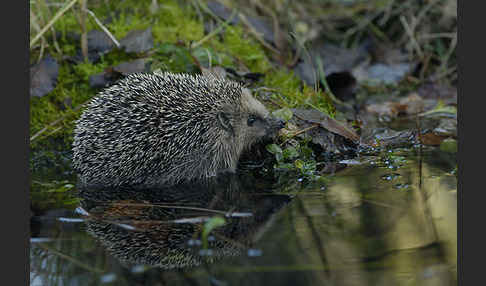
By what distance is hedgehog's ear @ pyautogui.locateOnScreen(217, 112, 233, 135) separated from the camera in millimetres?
6633

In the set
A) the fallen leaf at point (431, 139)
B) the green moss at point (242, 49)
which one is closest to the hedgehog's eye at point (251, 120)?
the green moss at point (242, 49)

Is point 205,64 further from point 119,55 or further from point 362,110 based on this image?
point 362,110

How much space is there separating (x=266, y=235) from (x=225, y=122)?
2.75m

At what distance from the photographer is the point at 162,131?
6.15 metres

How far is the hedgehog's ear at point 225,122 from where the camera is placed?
21.8ft

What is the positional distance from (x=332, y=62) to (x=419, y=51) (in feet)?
6.33

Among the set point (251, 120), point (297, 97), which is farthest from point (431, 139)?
point (251, 120)

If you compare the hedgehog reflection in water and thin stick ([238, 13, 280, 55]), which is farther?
thin stick ([238, 13, 280, 55])

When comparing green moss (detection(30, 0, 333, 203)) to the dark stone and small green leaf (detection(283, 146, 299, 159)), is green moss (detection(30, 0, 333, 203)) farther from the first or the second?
small green leaf (detection(283, 146, 299, 159))

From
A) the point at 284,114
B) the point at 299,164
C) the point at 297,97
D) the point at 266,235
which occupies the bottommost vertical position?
the point at 266,235

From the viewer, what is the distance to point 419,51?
11008 mm

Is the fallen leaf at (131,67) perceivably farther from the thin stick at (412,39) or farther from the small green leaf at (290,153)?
the thin stick at (412,39)

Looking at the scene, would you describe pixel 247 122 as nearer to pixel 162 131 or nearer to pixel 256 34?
pixel 162 131

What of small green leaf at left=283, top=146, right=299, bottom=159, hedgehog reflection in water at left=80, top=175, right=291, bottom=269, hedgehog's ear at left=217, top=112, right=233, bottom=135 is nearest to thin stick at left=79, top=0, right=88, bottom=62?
hedgehog's ear at left=217, top=112, right=233, bottom=135
